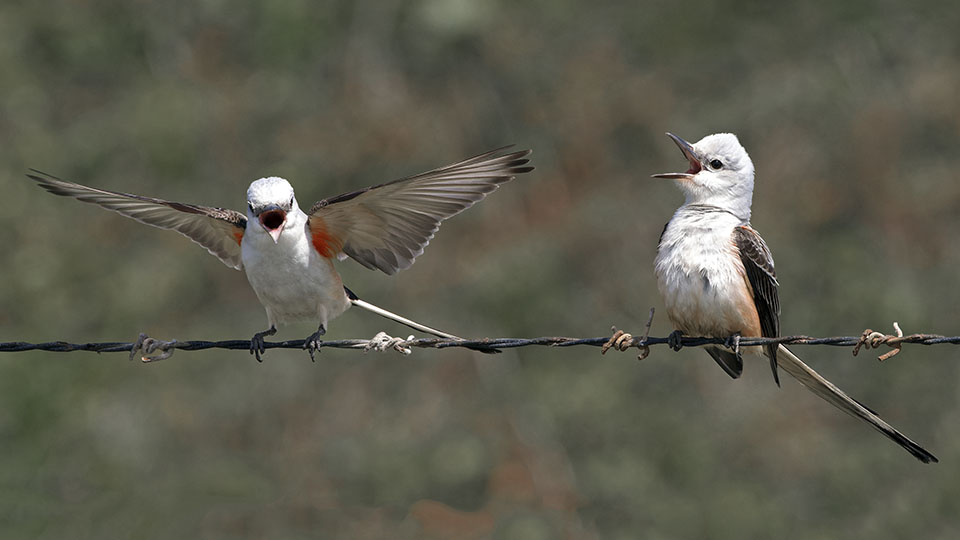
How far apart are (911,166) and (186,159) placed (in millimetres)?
9126

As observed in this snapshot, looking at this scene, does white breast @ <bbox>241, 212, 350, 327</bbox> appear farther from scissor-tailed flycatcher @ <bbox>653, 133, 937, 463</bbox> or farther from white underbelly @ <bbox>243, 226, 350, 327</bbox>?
scissor-tailed flycatcher @ <bbox>653, 133, 937, 463</bbox>

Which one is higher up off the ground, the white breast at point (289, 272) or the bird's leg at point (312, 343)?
the white breast at point (289, 272)

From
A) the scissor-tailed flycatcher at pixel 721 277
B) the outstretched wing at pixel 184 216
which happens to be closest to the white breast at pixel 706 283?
the scissor-tailed flycatcher at pixel 721 277

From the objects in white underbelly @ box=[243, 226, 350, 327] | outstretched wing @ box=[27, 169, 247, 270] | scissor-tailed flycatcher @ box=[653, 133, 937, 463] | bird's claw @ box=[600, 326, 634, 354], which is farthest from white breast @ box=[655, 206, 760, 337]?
outstretched wing @ box=[27, 169, 247, 270]

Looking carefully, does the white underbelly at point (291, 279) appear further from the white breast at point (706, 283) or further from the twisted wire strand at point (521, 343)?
the white breast at point (706, 283)

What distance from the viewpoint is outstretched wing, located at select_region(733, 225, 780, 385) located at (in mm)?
6367

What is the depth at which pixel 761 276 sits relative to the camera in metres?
6.40

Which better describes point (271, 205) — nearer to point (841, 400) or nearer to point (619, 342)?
point (619, 342)

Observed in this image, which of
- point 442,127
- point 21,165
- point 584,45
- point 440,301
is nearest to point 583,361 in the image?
point 440,301

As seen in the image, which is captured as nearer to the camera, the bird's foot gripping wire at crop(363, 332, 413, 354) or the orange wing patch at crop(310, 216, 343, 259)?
the bird's foot gripping wire at crop(363, 332, 413, 354)

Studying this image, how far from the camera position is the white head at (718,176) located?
A: 6695 mm

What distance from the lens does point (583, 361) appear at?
46.8ft

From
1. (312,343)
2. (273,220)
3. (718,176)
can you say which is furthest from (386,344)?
(718,176)

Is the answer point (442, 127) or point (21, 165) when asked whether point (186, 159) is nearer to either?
point (21, 165)
